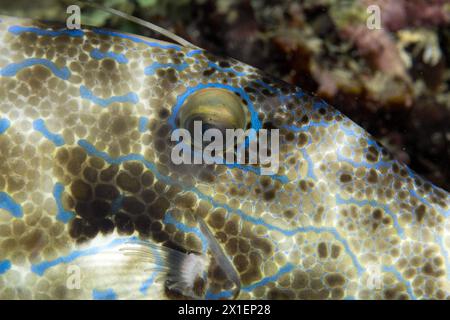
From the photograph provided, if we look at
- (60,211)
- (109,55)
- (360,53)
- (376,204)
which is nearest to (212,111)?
(109,55)

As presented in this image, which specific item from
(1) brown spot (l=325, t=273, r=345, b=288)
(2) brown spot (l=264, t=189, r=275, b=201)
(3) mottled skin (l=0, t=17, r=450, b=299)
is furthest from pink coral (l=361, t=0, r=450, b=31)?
(1) brown spot (l=325, t=273, r=345, b=288)

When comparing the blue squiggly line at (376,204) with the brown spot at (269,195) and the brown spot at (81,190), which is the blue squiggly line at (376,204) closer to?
the brown spot at (269,195)

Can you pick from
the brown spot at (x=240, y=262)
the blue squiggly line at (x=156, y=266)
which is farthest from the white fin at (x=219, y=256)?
the blue squiggly line at (x=156, y=266)

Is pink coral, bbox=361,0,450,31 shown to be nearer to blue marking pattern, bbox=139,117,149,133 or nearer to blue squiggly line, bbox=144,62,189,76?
blue squiggly line, bbox=144,62,189,76

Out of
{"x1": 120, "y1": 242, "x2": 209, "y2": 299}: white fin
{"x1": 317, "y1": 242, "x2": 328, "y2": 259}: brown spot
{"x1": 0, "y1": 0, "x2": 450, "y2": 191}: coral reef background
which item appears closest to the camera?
{"x1": 120, "y1": 242, "x2": 209, "y2": 299}: white fin
